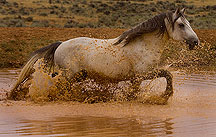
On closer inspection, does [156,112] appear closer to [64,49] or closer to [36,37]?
[64,49]

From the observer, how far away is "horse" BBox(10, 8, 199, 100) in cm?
733

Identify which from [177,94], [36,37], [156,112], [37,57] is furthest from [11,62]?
[156,112]

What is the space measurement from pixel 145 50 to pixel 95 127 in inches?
97.0

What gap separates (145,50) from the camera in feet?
24.4

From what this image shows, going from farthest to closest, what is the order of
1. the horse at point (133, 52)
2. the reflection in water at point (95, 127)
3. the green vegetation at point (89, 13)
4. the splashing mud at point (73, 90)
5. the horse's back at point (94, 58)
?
the green vegetation at point (89, 13), the splashing mud at point (73, 90), the horse's back at point (94, 58), the horse at point (133, 52), the reflection in water at point (95, 127)

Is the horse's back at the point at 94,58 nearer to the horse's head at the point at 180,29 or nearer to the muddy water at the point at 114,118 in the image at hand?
the muddy water at the point at 114,118

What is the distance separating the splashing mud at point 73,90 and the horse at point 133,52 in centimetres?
20

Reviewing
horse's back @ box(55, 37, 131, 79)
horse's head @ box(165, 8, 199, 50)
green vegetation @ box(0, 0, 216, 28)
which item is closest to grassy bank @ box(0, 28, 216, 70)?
horse's head @ box(165, 8, 199, 50)

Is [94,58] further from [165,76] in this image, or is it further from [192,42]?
[192,42]

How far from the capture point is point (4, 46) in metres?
15.1

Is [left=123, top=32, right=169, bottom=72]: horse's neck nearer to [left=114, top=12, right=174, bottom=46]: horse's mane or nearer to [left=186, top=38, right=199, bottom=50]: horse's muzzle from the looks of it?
[left=114, top=12, right=174, bottom=46]: horse's mane

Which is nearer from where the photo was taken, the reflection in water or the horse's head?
the reflection in water

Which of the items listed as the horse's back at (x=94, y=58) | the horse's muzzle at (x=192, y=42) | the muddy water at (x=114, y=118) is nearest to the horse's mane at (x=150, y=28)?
the horse's back at (x=94, y=58)

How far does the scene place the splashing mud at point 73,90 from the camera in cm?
763
